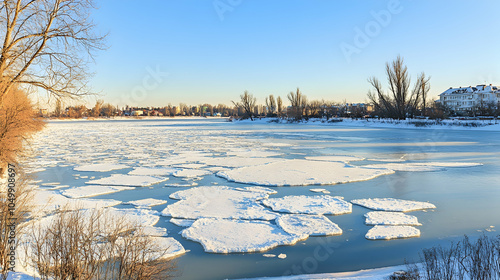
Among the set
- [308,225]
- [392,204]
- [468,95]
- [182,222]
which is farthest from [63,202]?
[468,95]

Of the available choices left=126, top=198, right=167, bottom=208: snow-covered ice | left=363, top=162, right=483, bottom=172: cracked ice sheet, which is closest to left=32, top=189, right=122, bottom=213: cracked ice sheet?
left=126, top=198, right=167, bottom=208: snow-covered ice

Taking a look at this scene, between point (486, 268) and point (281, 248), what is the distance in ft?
8.13

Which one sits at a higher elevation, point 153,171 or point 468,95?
point 468,95

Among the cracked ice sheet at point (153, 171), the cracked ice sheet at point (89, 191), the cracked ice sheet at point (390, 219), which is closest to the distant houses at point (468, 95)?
the cracked ice sheet at point (153, 171)

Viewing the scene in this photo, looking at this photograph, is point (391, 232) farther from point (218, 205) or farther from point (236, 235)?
point (218, 205)

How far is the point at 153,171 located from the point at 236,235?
6.58 meters

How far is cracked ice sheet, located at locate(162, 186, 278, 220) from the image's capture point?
627 centimetres

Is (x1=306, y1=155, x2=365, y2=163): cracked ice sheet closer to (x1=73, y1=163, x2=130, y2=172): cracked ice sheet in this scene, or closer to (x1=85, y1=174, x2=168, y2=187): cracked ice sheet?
(x1=85, y1=174, x2=168, y2=187): cracked ice sheet

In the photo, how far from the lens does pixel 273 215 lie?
247 inches

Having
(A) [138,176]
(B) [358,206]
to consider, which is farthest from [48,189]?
(B) [358,206]

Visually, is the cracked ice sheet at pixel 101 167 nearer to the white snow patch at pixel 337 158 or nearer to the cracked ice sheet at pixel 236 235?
the cracked ice sheet at pixel 236 235

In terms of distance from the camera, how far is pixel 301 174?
402 inches

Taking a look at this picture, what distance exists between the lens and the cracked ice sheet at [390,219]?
5680mm

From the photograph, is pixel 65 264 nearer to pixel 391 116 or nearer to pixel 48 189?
pixel 48 189
